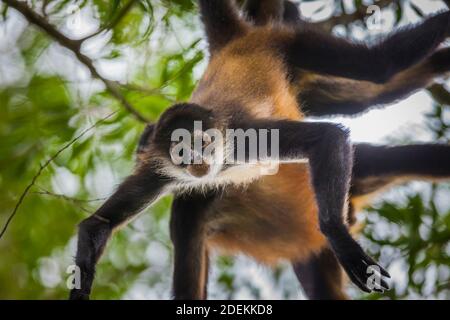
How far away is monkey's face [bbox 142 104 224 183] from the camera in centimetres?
448

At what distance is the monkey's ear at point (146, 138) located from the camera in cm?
465

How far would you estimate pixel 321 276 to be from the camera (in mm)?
5055

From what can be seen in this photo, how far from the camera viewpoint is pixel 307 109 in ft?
16.6

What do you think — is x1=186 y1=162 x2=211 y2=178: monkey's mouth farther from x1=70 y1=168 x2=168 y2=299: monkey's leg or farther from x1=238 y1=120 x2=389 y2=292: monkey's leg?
x1=238 y1=120 x2=389 y2=292: monkey's leg

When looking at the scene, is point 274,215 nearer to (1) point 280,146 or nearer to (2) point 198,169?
(2) point 198,169

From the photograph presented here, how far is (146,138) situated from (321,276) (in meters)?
1.61

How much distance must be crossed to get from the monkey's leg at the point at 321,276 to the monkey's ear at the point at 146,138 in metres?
1.43

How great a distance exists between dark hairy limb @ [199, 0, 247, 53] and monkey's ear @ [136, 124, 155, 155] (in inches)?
34.2

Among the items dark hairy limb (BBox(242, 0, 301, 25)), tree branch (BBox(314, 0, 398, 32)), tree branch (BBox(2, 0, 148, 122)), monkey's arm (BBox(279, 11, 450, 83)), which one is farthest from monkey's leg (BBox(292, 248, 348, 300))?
tree branch (BBox(2, 0, 148, 122))

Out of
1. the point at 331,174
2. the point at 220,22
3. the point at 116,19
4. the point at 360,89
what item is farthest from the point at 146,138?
the point at 360,89

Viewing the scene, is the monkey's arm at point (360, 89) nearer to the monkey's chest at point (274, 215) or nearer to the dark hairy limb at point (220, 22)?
the monkey's chest at point (274, 215)

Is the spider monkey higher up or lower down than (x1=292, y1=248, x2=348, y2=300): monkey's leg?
higher up
